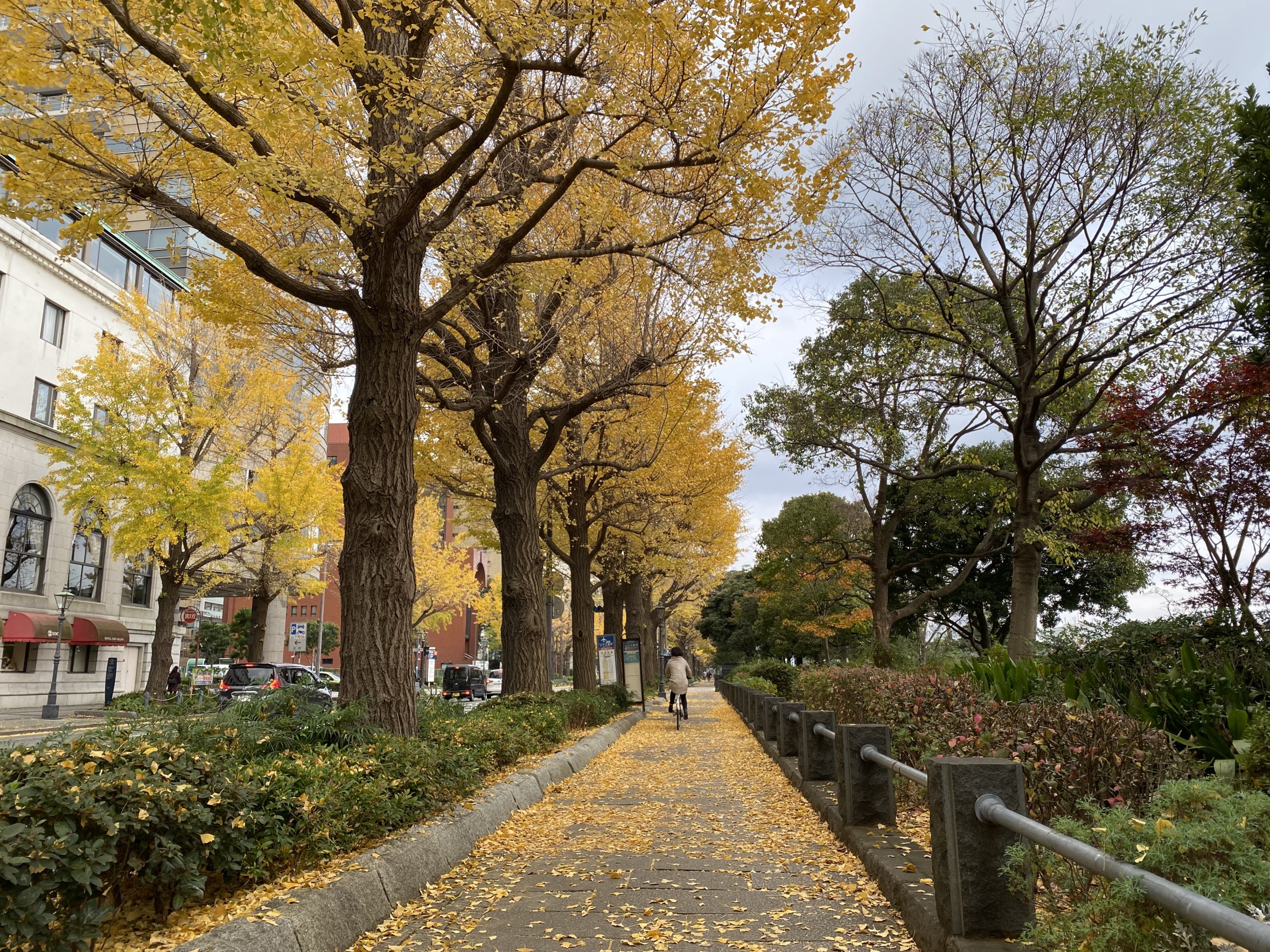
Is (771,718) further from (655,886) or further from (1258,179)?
(1258,179)

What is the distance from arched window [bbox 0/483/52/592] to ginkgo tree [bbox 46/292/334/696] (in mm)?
881

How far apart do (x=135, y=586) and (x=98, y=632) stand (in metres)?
4.61

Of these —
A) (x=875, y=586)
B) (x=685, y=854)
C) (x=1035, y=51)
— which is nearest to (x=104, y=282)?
(x=875, y=586)

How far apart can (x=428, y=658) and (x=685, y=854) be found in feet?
187

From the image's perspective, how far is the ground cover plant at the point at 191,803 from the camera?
2982 millimetres

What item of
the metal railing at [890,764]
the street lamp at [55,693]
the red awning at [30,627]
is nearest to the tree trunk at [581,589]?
the street lamp at [55,693]

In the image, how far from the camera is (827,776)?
852 cm

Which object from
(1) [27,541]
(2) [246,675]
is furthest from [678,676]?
(1) [27,541]

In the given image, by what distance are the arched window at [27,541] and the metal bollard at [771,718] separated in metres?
23.3

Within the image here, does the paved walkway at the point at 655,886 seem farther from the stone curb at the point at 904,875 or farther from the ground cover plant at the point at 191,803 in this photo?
the ground cover plant at the point at 191,803

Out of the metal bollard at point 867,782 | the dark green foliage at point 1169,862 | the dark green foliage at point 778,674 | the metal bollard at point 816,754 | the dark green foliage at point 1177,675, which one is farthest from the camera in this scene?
the dark green foliage at point 778,674

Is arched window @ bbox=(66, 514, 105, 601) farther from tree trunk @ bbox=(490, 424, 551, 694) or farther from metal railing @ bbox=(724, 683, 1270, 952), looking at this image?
metal railing @ bbox=(724, 683, 1270, 952)

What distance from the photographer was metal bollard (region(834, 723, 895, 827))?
6.18 metres

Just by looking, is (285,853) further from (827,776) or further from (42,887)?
(827,776)
